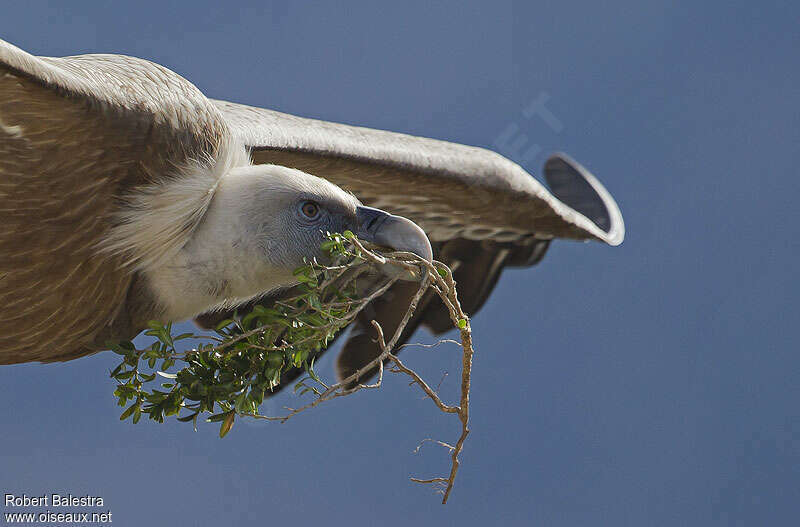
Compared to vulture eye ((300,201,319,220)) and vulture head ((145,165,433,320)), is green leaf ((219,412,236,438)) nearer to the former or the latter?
vulture head ((145,165,433,320))

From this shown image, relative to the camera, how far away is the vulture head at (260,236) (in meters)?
3.23

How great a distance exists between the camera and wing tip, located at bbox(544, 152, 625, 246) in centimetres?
594

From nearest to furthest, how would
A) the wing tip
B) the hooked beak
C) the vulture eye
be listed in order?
the hooked beak, the vulture eye, the wing tip

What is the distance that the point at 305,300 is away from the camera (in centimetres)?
308

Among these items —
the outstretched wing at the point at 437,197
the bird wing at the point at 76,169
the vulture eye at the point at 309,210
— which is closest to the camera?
the bird wing at the point at 76,169

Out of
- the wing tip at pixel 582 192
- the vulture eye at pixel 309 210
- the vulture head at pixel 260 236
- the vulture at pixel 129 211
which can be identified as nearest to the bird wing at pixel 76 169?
the vulture at pixel 129 211

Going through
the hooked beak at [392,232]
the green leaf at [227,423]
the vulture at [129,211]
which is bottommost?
the green leaf at [227,423]

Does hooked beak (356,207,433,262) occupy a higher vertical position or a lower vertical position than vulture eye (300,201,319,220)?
higher

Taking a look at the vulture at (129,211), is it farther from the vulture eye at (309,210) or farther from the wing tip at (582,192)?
the wing tip at (582,192)

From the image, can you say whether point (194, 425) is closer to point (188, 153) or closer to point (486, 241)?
point (188, 153)

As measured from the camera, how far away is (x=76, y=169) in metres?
3.07

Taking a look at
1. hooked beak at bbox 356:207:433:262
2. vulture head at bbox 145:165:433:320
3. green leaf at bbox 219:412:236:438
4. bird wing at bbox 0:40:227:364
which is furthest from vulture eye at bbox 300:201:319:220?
green leaf at bbox 219:412:236:438

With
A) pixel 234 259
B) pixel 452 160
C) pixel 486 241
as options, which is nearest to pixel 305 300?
pixel 234 259

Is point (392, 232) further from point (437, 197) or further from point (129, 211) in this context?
point (437, 197)
